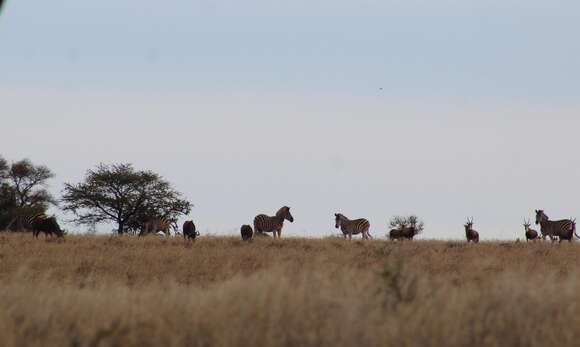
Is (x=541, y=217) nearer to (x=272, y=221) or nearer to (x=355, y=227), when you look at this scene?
(x=355, y=227)

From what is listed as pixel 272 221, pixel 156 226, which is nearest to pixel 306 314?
pixel 272 221

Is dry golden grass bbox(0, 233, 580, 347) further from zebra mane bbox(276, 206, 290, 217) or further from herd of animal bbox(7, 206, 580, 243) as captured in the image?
zebra mane bbox(276, 206, 290, 217)

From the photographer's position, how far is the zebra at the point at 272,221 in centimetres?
3506

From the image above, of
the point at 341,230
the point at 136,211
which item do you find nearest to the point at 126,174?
the point at 136,211

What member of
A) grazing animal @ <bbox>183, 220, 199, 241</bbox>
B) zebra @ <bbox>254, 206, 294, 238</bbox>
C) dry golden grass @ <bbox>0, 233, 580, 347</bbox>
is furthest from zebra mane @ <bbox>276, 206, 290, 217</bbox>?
dry golden grass @ <bbox>0, 233, 580, 347</bbox>

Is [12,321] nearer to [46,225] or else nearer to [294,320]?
[294,320]

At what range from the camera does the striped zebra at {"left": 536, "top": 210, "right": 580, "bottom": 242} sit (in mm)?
32594

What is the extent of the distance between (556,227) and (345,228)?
8.64 meters

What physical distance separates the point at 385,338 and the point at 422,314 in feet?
3.12

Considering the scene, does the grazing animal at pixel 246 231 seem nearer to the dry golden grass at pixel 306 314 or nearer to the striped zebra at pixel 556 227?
the striped zebra at pixel 556 227

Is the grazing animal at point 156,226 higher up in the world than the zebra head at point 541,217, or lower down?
higher up

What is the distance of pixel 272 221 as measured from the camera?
116 feet

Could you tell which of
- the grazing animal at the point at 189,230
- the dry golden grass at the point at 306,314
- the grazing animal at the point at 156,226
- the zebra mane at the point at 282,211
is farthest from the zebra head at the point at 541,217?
the dry golden grass at the point at 306,314

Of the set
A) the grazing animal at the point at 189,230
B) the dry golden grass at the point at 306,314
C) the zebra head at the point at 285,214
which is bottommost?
the dry golden grass at the point at 306,314
